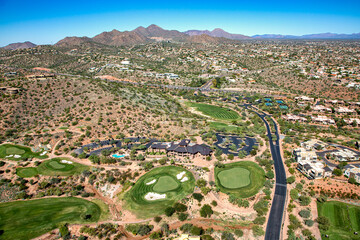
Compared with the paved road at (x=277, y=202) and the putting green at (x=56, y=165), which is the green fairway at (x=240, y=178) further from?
the putting green at (x=56, y=165)

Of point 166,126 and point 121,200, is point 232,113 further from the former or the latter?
point 121,200

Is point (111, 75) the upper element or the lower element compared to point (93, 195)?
upper

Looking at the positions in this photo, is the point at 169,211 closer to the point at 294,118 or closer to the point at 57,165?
the point at 57,165

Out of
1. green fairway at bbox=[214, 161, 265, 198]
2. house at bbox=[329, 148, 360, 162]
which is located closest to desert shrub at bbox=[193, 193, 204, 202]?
green fairway at bbox=[214, 161, 265, 198]

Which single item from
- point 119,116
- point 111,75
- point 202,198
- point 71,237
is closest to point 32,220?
point 71,237

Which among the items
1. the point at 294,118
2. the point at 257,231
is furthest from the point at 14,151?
the point at 294,118
